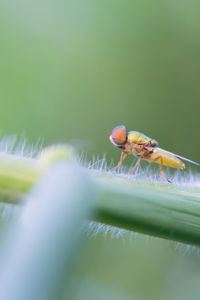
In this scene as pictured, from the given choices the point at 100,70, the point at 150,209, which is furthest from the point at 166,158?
the point at 100,70

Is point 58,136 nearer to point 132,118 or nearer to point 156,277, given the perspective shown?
point 132,118

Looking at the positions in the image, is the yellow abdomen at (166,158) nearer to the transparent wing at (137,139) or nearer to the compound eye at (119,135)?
the transparent wing at (137,139)

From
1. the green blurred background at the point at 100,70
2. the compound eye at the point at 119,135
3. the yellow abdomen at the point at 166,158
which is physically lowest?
the yellow abdomen at the point at 166,158

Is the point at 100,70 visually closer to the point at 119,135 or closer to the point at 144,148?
the point at 144,148

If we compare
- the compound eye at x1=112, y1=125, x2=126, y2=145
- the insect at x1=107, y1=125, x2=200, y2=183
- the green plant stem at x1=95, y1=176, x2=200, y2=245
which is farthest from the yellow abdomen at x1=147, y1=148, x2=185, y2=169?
the green plant stem at x1=95, y1=176, x2=200, y2=245

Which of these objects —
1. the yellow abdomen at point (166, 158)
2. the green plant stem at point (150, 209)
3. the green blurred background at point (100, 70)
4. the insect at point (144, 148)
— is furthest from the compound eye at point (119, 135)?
the green blurred background at point (100, 70)

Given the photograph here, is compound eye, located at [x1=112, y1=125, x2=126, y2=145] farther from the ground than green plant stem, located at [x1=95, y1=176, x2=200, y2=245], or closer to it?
farther from the ground

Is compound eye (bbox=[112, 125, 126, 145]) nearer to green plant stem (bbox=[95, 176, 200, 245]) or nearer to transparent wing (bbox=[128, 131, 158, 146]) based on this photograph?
transparent wing (bbox=[128, 131, 158, 146])

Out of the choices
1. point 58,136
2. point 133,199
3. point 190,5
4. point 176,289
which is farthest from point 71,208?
point 190,5
